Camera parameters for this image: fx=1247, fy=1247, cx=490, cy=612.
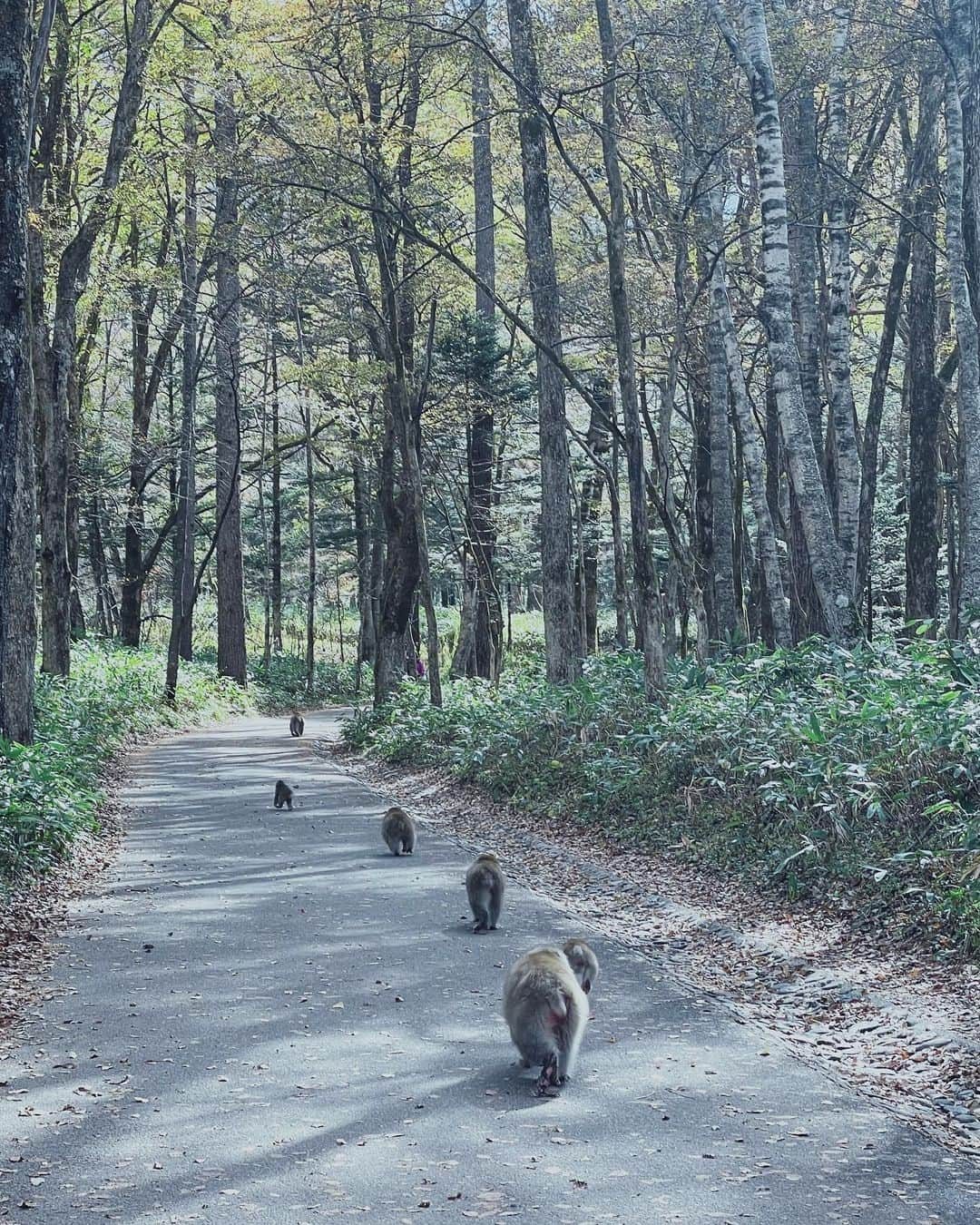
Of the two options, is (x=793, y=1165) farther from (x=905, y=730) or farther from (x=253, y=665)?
(x=253, y=665)

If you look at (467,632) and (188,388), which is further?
(467,632)

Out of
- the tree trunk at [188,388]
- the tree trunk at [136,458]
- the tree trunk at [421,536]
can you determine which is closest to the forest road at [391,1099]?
the tree trunk at [421,536]

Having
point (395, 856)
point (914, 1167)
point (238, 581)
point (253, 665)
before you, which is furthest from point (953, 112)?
point (253, 665)

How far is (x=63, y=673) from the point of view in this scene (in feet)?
77.3

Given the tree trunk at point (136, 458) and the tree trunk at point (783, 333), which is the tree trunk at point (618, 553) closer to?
the tree trunk at point (783, 333)

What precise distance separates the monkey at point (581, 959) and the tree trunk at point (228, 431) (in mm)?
20774

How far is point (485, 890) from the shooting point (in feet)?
28.6

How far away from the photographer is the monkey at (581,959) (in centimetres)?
678

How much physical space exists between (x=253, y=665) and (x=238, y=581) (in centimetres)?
950

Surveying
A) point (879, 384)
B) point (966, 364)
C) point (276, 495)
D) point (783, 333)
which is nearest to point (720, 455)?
point (879, 384)

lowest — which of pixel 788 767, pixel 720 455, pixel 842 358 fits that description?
pixel 788 767

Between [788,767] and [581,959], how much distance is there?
4.19 metres

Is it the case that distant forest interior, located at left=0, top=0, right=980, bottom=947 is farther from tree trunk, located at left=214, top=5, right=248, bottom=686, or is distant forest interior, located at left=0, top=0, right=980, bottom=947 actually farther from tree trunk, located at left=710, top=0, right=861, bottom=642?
tree trunk, located at left=214, top=5, right=248, bottom=686

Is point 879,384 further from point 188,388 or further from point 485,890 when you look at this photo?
point 485,890
